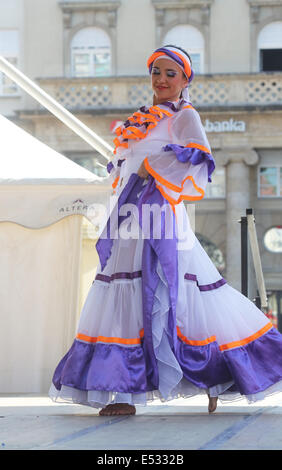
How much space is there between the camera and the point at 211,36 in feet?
90.6

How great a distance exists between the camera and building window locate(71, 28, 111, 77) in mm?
28125

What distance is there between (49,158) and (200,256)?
270 cm

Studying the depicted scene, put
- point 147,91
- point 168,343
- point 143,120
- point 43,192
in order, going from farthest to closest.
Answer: point 147,91 < point 43,192 < point 143,120 < point 168,343

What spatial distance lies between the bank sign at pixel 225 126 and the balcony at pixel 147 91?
55 cm

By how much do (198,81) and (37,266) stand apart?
1957 cm

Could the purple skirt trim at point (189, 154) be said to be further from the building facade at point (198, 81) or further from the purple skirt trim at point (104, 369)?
the building facade at point (198, 81)

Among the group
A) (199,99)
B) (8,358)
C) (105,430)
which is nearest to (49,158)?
(8,358)

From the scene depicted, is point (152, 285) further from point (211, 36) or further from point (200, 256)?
point (211, 36)

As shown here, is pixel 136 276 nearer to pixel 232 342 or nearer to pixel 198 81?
pixel 232 342

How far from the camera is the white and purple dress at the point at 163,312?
4395 mm

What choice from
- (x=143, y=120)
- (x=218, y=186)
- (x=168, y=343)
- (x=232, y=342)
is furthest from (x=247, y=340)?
(x=218, y=186)

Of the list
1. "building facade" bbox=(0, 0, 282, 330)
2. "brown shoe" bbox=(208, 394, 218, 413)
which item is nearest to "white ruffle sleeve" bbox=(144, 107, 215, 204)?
"brown shoe" bbox=(208, 394, 218, 413)

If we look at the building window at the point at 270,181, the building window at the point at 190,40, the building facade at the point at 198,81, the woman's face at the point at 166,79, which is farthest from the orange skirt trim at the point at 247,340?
the building window at the point at 190,40

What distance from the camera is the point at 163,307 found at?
4473 mm
